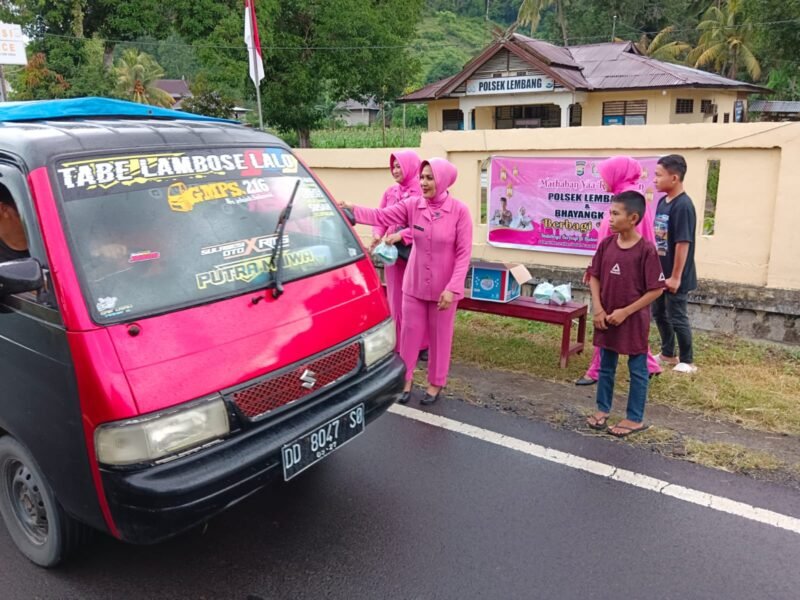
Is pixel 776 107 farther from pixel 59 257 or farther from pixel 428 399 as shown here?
pixel 59 257

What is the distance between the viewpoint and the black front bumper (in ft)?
7.93

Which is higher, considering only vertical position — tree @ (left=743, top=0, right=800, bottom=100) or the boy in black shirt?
tree @ (left=743, top=0, right=800, bottom=100)

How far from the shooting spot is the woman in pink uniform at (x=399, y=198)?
17.3 feet

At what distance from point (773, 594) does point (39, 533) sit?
3162 mm

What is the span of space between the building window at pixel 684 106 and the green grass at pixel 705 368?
2079 cm

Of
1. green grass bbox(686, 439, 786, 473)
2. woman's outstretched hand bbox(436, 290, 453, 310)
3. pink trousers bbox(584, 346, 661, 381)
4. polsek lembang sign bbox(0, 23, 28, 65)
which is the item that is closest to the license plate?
woman's outstretched hand bbox(436, 290, 453, 310)

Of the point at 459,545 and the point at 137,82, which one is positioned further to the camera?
the point at 137,82

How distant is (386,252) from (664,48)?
122 ft

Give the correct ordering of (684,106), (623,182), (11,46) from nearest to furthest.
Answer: (623,182)
(11,46)
(684,106)

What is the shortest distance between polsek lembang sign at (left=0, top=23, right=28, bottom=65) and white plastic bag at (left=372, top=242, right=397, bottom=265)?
46.9ft

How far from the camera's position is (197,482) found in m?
2.47

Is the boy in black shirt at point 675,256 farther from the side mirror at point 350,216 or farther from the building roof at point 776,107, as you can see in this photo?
the building roof at point 776,107

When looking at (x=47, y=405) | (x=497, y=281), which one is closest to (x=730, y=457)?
(x=497, y=281)

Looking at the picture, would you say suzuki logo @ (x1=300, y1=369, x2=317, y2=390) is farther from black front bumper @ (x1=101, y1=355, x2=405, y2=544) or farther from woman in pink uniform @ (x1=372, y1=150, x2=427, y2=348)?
woman in pink uniform @ (x1=372, y1=150, x2=427, y2=348)
